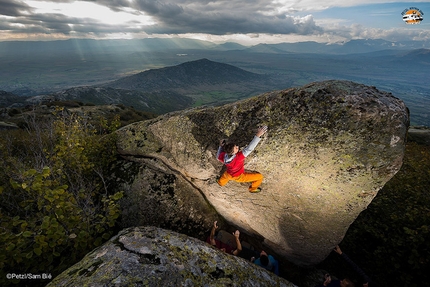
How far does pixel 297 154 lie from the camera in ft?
34.2

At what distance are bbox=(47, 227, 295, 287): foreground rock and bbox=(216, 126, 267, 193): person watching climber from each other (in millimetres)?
3811

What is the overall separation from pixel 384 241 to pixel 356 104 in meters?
11.1

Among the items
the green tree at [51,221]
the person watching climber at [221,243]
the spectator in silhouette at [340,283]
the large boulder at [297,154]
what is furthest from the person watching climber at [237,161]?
the spectator in silhouette at [340,283]

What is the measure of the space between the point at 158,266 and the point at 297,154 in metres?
7.69

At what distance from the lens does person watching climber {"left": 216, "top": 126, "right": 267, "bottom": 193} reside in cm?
1023

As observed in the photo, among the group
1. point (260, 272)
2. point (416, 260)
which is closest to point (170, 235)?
point (260, 272)

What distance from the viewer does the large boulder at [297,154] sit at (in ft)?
30.6

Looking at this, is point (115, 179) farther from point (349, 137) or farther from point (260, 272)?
point (349, 137)

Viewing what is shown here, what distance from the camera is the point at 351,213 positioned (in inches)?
429

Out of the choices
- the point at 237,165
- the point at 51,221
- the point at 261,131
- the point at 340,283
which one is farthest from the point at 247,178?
the point at 51,221

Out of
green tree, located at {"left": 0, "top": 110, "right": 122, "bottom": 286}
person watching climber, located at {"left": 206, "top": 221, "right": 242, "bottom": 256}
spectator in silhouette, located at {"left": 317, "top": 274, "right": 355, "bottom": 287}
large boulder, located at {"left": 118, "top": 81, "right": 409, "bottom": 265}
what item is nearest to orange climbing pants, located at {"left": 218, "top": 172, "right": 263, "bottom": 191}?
large boulder, located at {"left": 118, "top": 81, "right": 409, "bottom": 265}

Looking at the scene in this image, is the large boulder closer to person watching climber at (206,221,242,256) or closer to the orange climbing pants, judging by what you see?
the orange climbing pants

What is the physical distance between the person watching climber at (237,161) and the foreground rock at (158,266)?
12.5 feet

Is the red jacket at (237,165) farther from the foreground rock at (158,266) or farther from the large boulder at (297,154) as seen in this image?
the foreground rock at (158,266)
